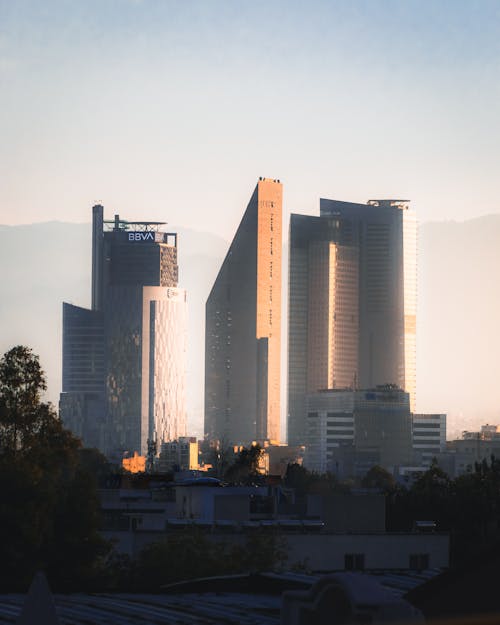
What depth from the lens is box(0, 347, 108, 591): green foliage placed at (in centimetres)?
6322

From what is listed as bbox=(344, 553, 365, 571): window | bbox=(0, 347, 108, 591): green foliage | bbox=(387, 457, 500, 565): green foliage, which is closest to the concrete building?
bbox=(344, 553, 365, 571): window

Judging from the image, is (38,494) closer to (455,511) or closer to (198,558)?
(198,558)

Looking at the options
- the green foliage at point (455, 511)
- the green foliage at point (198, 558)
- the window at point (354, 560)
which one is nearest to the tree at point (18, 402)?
the green foliage at point (198, 558)

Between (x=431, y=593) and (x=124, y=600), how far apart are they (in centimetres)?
1504

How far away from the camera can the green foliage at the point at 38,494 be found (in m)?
63.2

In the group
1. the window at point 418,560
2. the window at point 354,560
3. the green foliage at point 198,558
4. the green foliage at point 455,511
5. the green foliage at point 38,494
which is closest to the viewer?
the green foliage at point 38,494

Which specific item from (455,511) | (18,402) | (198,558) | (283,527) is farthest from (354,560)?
(455,511)

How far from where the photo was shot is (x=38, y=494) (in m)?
64.8

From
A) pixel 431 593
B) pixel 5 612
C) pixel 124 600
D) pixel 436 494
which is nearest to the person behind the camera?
pixel 431 593

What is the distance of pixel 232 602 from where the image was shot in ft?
149

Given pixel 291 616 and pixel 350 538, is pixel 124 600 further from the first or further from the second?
pixel 350 538

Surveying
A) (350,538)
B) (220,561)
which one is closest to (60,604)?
(220,561)

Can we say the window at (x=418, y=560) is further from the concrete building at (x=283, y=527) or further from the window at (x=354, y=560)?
the window at (x=354, y=560)

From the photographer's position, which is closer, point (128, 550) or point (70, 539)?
point (70, 539)
